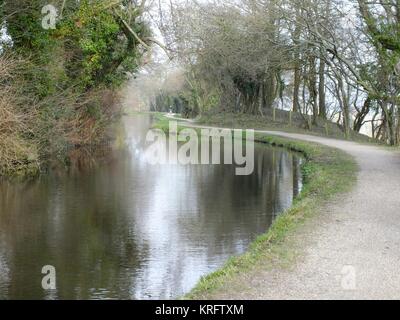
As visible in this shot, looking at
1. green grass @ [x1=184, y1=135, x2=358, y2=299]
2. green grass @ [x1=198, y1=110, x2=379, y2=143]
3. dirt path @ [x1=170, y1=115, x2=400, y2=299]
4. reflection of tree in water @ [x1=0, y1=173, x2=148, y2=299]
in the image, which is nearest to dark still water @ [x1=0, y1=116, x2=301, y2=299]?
reflection of tree in water @ [x1=0, y1=173, x2=148, y2=299]

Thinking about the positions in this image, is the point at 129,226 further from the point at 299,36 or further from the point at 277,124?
the point at 277,124

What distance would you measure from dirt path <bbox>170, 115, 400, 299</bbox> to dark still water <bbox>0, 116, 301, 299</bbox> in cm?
157

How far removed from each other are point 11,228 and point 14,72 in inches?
312

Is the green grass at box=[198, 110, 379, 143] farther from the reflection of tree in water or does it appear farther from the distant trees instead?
the reflection of tree in water

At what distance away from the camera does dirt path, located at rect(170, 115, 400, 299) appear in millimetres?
7188

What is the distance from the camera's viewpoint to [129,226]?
13.4m

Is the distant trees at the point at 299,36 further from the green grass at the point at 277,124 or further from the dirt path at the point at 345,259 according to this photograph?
the dirt path at the point at 345,259

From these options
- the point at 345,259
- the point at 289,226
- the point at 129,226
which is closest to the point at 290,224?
the point at 289,226

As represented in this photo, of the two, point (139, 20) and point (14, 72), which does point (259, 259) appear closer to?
point (14, 72)

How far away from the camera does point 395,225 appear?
10.7 m

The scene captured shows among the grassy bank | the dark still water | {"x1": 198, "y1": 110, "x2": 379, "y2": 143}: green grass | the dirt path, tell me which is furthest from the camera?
{"x1": 198, "y1": 110, "x2": 379, "y2": 143}: green grass

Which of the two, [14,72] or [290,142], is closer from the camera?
[14,72]
